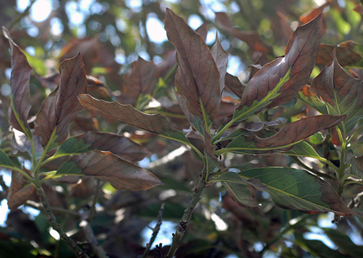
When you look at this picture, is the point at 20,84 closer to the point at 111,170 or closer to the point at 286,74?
the point at 111,170

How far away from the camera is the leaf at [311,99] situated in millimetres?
810

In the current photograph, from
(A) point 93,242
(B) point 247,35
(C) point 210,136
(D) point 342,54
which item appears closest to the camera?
(C) point 210,136

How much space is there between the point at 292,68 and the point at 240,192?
31 cm

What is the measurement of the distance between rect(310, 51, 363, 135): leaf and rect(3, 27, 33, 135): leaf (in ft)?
2.28

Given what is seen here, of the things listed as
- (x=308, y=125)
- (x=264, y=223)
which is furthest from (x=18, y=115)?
(x=264, y=223)

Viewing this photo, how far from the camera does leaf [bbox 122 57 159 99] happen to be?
1109 mm

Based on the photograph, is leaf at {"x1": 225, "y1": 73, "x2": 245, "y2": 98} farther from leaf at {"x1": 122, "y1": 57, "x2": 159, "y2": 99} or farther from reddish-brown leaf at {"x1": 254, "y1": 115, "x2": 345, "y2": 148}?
leaf at {"x1": 122, "y1": 57, "x2": 159, "y2": 99}

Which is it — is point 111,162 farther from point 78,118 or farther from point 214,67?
point 78,118

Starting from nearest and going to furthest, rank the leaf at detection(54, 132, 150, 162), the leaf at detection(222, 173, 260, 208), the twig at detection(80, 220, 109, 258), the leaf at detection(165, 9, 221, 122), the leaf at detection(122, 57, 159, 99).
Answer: the leaf at detection(165, 9, 221, 122), the leaf at detection(222, 173, 260, 208), the leaf at detection(54, 132, 150, 162), the twig at detection(80, 220, 109, 258), the leaf at detection(122, 57, 159, 99)

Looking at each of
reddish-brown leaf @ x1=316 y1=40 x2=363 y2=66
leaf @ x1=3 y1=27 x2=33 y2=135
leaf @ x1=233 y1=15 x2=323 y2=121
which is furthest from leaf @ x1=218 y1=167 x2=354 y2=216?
leaf @ x1=3 y1=27 x2=33 y2=135

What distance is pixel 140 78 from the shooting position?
3.70 ft

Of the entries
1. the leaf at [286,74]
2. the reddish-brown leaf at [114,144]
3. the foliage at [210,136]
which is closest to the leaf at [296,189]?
the foliage at [210,136]

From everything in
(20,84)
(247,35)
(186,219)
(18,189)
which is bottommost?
(186,219)

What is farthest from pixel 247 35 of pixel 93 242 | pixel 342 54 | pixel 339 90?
pixel 93 242
